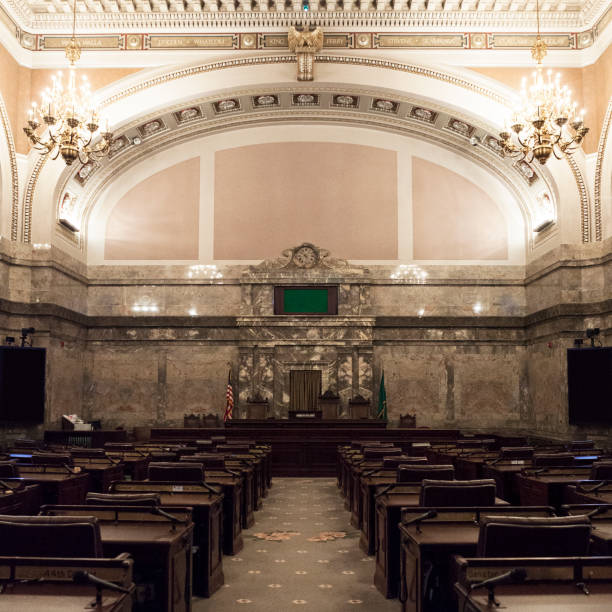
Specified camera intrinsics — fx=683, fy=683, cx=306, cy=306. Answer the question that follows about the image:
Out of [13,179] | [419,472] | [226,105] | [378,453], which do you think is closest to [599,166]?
[226,105]

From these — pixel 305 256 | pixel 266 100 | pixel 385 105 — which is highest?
pixel 266 100

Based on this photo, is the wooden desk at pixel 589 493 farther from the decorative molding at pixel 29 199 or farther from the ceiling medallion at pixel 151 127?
the ceiling medallion at pixel 151 127

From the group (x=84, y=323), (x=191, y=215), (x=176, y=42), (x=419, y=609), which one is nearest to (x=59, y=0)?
(x=176, y=42)

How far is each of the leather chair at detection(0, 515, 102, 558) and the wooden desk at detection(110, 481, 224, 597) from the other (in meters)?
1.93

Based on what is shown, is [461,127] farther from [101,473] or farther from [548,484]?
[101,473]

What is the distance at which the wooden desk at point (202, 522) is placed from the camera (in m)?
5.17

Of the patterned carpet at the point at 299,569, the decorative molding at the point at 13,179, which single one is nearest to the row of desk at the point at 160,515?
the patterned carpet at the point at 299,569

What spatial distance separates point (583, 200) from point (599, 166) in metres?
0.89

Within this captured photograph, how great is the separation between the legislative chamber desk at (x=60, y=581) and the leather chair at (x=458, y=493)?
2.33 m

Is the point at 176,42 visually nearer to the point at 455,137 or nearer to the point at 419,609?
the point at 455,137

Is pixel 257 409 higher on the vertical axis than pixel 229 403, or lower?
lower

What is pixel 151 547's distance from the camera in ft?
12.3

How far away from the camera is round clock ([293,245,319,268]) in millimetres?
20594

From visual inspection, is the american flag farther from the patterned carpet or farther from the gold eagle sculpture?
the patterned carpet
